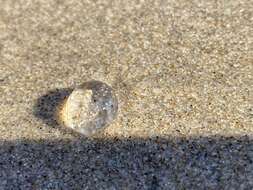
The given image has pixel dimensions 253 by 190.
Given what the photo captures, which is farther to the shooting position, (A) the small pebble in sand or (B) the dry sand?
(A) the small pebble in sand

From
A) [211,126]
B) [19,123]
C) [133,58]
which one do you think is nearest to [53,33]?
[133,58]

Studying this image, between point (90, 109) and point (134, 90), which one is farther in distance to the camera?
point (134, 90)

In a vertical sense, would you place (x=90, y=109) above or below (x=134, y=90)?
below

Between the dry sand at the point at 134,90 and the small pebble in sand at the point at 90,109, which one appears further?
the small pebble in sand at the point at 90,109

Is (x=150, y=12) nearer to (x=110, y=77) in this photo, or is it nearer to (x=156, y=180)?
(x=110, y=77)
